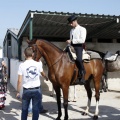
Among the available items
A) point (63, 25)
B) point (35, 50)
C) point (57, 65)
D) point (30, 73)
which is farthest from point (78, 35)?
point (63, 25)

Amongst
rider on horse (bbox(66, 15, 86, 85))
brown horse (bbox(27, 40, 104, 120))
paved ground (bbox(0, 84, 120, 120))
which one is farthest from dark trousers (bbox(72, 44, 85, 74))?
paved ground (bbox(0, 84, 120, 120))

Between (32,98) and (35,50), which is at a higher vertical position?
(35,50)

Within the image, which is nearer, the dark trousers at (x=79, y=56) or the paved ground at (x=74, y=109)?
the dark trousers at (x=79, y=56)

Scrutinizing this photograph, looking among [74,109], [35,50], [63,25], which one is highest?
[63,25]

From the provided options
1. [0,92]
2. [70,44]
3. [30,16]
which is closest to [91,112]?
[70,44]

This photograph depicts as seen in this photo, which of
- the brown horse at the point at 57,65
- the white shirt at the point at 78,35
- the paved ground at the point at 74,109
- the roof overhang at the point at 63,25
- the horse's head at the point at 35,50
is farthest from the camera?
the roof overhang at the point at 63,25

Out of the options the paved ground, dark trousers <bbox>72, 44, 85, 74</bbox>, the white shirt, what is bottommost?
the paved ground

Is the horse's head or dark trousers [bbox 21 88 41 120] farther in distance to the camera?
the horse's head

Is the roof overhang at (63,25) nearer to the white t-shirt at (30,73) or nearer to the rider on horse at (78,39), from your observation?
the rider on horse at (78,39)

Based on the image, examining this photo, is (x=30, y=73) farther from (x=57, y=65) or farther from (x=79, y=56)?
(x=79, y=56)

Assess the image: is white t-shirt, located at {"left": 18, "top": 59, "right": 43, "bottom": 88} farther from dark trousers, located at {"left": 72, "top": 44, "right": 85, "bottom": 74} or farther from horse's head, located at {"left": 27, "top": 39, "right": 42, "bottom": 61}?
dark trousers, located at {"left": 72, "top": 44, "right": 85, "bottom": 74}

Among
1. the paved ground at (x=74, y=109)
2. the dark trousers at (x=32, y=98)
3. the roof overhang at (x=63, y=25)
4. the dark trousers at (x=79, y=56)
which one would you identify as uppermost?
the roof overhang at (x=63, y=25)

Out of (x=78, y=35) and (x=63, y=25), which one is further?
(x=63, y=25)

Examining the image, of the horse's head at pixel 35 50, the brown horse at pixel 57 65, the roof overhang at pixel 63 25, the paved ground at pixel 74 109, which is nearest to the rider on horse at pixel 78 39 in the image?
the brown horse at pixel 57 65
